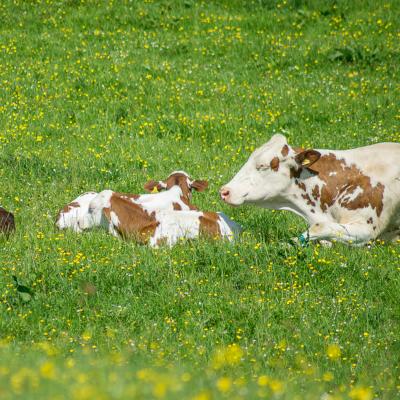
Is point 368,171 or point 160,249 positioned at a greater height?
point 368,171

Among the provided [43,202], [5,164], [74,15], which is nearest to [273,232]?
[43,202]

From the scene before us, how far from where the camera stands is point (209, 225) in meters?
10.9

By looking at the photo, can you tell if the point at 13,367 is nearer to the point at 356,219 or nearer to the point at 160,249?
the point at 160,249

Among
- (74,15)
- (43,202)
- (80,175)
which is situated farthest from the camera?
(74,15)

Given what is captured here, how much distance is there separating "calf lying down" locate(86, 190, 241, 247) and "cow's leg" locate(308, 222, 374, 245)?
1.01 m

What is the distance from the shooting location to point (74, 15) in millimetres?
20844

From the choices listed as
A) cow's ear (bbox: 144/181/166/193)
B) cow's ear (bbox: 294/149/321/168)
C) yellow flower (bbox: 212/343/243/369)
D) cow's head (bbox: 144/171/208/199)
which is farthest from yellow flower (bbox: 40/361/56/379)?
cow's ear (bbox: 144/181/166/193)

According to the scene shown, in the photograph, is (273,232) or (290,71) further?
(290,71)

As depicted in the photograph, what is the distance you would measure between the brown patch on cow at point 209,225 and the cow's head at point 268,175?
0.87 feet

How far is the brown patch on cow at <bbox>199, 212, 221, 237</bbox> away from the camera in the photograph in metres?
10.8

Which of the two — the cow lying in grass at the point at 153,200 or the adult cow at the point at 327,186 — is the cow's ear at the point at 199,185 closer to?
the cow lying in grass at the point at 153,200

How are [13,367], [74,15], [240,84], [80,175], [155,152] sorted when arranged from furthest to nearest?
[74,15], [240,84], [155,152], [80,175], [13,367]

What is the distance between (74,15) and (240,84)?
493 cm

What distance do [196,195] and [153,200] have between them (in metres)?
1.51
